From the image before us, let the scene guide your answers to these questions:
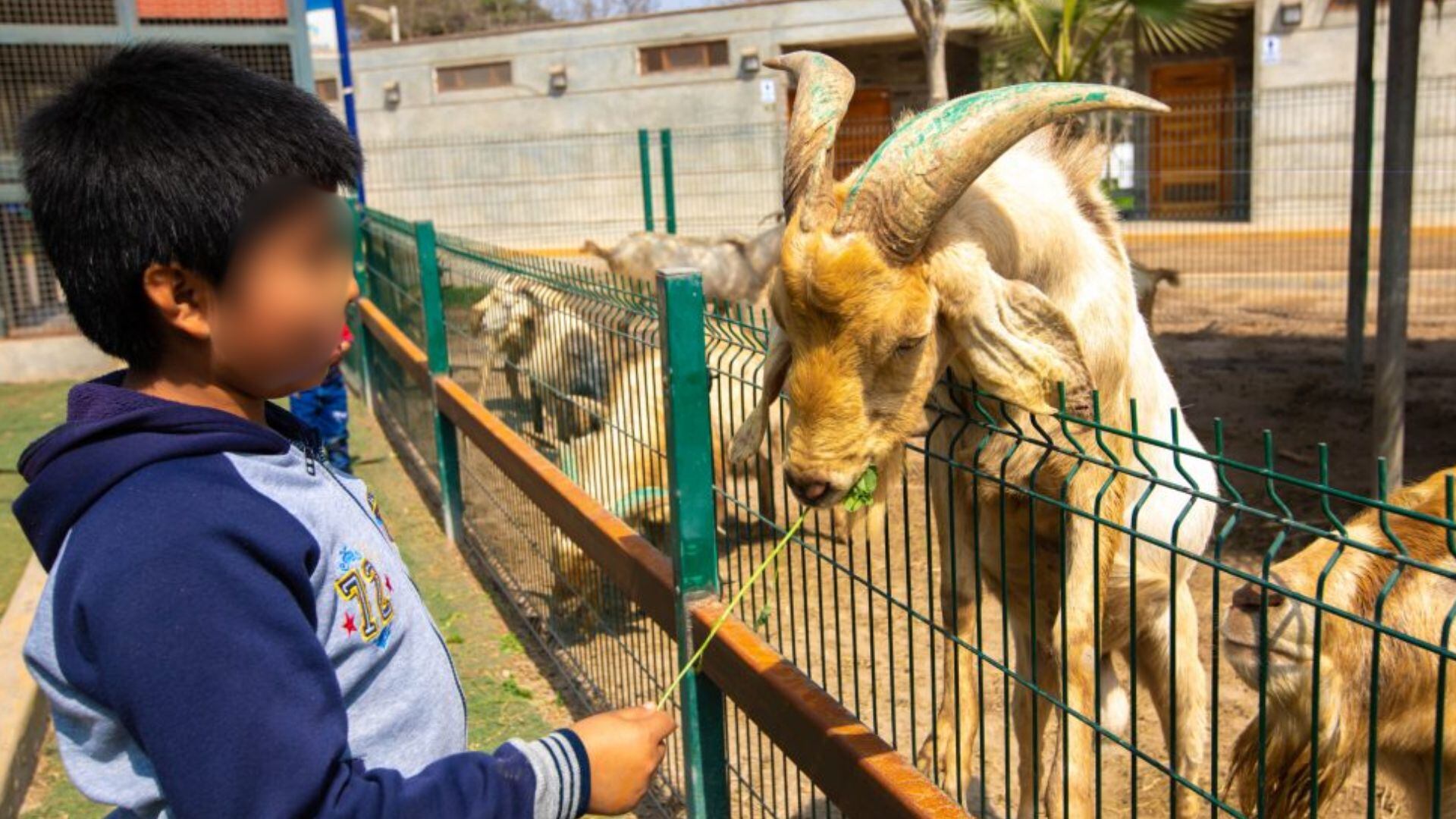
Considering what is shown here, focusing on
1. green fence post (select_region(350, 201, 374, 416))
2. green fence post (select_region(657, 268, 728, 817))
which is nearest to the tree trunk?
green fence post (select_region(350, 201, 374, 416))

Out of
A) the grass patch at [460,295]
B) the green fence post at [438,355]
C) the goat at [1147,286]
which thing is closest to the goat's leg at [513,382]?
the green fence post at [438,355]

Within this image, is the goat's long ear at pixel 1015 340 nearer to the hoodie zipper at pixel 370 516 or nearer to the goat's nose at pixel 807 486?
the goat's nose at pixel 807 486

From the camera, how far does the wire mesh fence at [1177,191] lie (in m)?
14.8

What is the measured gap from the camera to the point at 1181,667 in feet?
10.9

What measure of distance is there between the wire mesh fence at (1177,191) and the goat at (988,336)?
10.5 meters

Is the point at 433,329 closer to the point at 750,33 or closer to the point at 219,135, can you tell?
the point at 219,135

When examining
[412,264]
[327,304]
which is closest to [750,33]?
[412,264]

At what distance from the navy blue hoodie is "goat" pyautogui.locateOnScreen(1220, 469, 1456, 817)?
1.22 metres

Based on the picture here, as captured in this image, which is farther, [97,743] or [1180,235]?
[1180,235]

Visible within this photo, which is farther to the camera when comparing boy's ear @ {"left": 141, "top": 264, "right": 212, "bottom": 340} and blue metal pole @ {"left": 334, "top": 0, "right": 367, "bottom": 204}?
blue metal pole @ {"left": 334, "top": 0, "right": 367, "bottom": 204}

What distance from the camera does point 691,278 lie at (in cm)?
303

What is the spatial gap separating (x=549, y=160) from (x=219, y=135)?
756 inches

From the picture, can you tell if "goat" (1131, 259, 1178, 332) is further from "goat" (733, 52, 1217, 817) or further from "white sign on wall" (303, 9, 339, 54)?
"white sign on wall" (303, 9, 339, 54)

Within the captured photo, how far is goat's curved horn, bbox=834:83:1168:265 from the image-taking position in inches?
90.6
